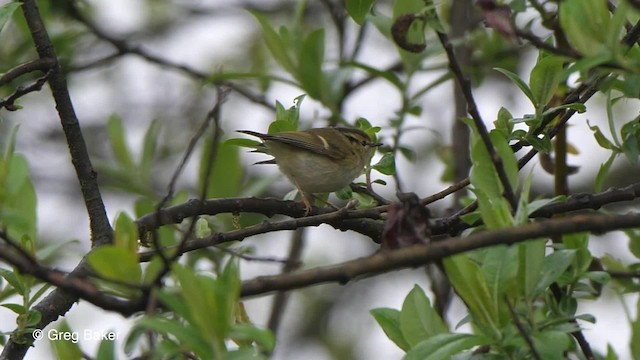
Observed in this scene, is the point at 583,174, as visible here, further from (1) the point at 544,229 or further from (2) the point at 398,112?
(1) the point at 544,229

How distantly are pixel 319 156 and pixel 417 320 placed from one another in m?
2.42

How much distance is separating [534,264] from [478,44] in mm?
4006

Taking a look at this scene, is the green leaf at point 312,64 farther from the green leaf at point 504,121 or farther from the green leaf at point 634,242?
the green leaf at point 634,242

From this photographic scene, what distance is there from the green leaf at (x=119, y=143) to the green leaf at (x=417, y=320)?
267 cm

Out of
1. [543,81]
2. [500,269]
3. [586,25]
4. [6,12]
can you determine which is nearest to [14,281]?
[6,12]

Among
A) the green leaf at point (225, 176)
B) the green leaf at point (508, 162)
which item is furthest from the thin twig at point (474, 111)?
the green leaf at point (225, 176)

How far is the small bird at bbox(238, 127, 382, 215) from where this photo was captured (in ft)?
14.5

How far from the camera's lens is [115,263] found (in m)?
1.90

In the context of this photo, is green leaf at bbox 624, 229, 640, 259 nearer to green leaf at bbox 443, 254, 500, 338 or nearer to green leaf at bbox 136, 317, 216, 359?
green leaf at bbox 443, 254, 500, 338

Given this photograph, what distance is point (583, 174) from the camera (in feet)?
23.4

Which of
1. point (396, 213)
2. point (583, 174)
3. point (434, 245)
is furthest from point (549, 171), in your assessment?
point (583, 174)

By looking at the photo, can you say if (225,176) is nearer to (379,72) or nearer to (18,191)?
(379,72)

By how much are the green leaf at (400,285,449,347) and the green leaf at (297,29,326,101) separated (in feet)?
6.11

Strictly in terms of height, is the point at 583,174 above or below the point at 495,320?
above
